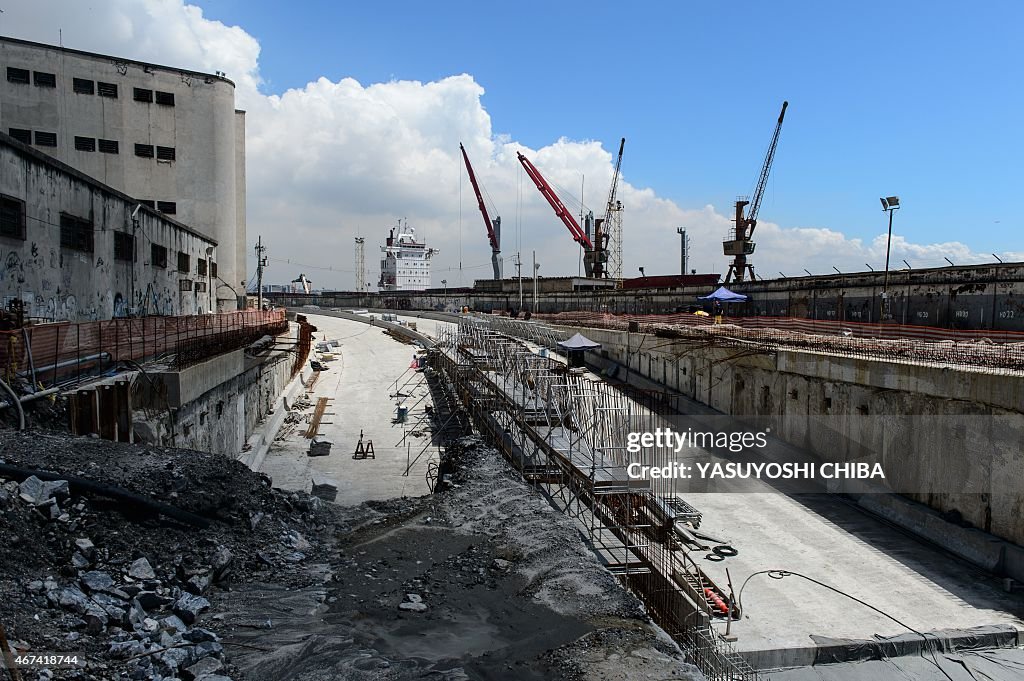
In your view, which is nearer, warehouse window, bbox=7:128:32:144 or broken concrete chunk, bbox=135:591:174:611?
broken concrete chunk, bbox=135:591:174:611

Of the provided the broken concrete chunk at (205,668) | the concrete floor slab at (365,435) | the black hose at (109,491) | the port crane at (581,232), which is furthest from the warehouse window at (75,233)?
the port crane at (581,232)

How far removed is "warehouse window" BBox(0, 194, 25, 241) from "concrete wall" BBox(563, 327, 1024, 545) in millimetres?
25203

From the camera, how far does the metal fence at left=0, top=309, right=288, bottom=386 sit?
10.7 meters

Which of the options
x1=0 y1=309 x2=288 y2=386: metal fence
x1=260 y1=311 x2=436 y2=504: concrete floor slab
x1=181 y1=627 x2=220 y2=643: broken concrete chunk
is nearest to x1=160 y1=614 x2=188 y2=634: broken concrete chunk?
x1=181 y1=627 x2=220 y2=643: broken concrete chunk

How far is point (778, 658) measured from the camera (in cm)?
1252

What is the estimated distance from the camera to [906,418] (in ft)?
63.8

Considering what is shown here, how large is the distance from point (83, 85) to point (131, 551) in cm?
3614

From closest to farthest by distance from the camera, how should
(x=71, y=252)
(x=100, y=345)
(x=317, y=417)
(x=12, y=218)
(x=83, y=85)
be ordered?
(x=100, y=345), (x=12, y=218), (x=71, y=252), (x=317, y=417), (x=83, y=85)

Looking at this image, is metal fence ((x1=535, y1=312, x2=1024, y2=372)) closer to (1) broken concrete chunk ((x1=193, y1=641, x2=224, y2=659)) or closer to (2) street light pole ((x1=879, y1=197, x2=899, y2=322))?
(2) street light pole ((x1=879, y1=197, x2=899, y2=322))

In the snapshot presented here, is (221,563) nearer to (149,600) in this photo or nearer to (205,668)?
(149,600)

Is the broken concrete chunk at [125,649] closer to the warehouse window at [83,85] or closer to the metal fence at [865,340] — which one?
the metal fence at [865,340]

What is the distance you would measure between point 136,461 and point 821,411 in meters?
22.2

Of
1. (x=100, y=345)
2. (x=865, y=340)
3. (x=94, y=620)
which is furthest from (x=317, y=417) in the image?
(x=94, y=620)

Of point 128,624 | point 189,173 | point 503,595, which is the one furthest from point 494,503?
point 189,173
